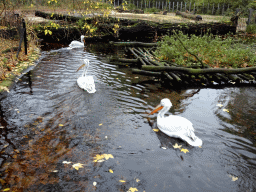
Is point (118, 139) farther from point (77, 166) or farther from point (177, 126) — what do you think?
point (177, 126)

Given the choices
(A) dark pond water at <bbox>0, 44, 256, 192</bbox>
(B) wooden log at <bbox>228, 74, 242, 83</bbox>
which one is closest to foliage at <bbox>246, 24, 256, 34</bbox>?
(B) wooden log at <bbox>228, 74, 242, 83</bbox>

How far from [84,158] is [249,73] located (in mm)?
8508

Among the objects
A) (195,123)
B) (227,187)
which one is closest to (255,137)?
(195,123)

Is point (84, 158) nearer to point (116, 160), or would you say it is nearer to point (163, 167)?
point (116, 160)

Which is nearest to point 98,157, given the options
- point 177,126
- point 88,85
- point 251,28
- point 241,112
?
point 177,126

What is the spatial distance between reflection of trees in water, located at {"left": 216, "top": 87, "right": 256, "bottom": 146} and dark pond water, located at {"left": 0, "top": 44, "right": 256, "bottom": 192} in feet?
0.09

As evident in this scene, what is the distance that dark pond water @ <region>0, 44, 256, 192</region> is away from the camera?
4.02 meters

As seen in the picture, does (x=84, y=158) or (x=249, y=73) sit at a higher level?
(x=249, y=73)

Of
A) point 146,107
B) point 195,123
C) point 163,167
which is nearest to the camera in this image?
point 163,167

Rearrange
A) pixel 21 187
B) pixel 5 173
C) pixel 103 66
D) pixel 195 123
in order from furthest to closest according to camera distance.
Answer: pixel 103 66 → pixel 195 123 → pixel 5 173 → pixel 21 187

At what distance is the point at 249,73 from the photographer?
9.80 m

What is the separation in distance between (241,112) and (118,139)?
161 inches

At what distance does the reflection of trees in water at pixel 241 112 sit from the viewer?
5.76 m

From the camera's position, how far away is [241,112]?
6.86 m
